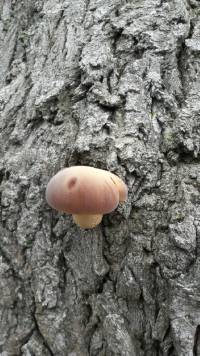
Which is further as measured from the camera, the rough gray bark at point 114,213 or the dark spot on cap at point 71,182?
the rough gray bark at point 114,213

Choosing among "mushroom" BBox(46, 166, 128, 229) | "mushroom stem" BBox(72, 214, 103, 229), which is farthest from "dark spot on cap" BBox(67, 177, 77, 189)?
"mushroom stem" BBox(72, 214, 103, 229)

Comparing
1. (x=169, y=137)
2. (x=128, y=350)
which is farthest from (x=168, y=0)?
(x=128, y=350)

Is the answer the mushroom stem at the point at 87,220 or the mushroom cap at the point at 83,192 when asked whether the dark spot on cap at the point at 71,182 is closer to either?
the mushroom cap at the point at 83,192

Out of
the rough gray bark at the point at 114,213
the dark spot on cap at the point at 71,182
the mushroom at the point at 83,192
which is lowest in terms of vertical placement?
the rough gray bark at the point at 114,213

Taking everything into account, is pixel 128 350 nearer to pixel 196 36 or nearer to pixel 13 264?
pixel 13 264

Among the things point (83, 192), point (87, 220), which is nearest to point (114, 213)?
point (87, 220)

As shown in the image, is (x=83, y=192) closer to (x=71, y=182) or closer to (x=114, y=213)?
(x=71, y=182)

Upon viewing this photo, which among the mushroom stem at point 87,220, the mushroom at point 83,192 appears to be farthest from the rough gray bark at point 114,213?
the mushroom at point 83,192
